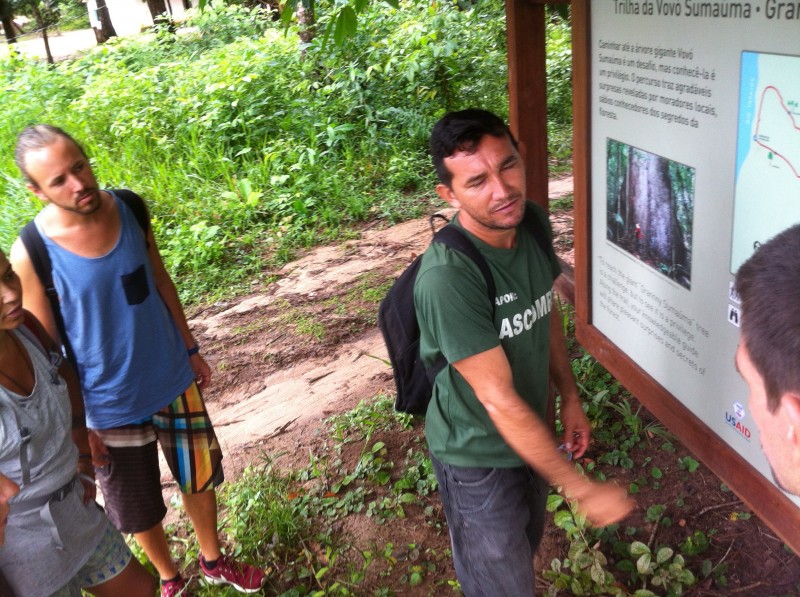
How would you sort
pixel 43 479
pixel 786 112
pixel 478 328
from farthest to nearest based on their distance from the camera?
pixel 43 479 < pixel 478 328 < pixel 786 112

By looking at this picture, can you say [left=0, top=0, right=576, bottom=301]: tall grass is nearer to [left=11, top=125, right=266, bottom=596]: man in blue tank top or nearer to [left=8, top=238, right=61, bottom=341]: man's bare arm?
[left=11, top=125, right=266, bottom=596]: man in blue tank top

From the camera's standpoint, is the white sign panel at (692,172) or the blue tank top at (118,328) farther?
the blue tank top at (118,328)

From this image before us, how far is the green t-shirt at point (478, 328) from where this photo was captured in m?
1.77

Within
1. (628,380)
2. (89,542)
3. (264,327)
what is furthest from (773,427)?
(264,327)

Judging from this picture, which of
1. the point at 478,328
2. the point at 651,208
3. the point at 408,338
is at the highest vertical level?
the point at 651,208

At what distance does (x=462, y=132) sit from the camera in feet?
6.14

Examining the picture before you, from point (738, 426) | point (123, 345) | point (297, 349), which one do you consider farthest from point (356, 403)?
point (738, 426)

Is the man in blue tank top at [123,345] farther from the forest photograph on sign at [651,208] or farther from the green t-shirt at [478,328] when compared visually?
the forest photograph on sign at [651,208]

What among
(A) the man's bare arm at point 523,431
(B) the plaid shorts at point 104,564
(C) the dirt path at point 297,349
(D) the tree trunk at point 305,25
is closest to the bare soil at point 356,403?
(C) the dirt path at point 297,349

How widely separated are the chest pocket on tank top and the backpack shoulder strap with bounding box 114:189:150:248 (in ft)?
0.74

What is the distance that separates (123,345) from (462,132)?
1.40 m

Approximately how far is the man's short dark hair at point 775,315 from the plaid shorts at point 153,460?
219 centimetres

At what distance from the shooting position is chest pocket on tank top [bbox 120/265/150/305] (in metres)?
2.47

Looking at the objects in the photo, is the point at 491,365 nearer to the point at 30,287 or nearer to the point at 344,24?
the point at 344,24
